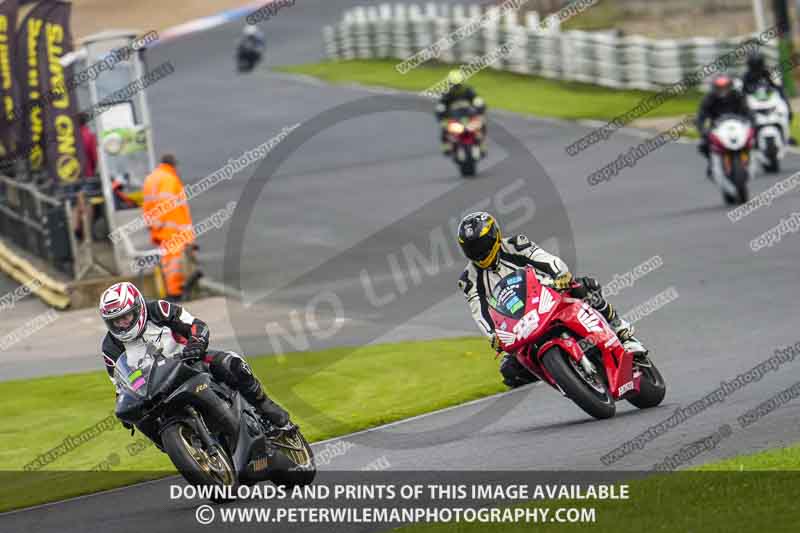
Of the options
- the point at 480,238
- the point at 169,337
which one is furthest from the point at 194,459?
the point at 480,238

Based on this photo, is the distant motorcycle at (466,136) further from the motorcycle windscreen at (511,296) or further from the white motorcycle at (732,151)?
the motorcycle windscreen at (511,296)

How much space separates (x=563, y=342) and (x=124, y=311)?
3055 millimetres

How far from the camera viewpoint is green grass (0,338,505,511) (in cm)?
1377

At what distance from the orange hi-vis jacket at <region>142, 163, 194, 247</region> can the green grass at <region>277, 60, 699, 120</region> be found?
15016mm

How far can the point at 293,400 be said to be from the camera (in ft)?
52.4

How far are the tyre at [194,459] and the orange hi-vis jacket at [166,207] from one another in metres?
12.4

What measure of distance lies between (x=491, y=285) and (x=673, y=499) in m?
3.10

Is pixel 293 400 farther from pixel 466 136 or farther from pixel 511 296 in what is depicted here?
pixel 466 136

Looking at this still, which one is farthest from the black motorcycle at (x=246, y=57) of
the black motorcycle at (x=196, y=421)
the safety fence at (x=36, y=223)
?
the black motorcycle at (x=196, y=421)

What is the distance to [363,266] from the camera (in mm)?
24328

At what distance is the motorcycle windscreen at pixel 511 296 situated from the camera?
1192cm

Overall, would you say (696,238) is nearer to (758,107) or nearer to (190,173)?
(758,107)

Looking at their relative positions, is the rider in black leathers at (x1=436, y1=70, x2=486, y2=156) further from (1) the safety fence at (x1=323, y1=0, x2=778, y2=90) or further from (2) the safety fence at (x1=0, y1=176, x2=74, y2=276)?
(2) the safety fence at (x1=0, y1=176, x2=74, y2=276)

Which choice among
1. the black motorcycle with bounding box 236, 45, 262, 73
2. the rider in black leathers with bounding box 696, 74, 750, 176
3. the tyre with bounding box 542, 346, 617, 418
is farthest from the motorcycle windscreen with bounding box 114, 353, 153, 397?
the black motorcycle with bounding box 236, 45, 262, 73
